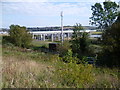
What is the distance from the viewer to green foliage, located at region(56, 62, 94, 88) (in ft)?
12.9

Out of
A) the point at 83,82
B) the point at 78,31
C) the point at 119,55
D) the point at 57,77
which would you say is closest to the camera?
the point at 83,82

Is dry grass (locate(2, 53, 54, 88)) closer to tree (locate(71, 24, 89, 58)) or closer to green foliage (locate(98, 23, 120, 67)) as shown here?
green foliage (locate(98, 23, 120, 67))

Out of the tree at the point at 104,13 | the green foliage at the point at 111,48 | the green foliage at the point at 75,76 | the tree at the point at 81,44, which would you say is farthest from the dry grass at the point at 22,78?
the tree at the point at 104,13

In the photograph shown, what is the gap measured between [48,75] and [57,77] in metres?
0.33

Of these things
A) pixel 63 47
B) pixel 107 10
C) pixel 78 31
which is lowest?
pixel 63 47

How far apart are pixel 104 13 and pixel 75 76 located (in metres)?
39.6

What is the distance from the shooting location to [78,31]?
23.8 meters

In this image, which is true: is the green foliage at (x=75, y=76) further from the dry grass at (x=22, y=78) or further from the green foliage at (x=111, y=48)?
the green foliage at (x=111, y=48)

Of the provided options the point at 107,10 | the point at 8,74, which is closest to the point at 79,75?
the point at 8,74

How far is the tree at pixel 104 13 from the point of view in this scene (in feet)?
132

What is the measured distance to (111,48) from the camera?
1146 cm

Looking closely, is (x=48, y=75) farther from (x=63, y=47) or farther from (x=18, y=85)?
(x=63, y=47)

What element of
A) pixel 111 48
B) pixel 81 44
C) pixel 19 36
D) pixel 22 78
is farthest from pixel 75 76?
pixel 19 36

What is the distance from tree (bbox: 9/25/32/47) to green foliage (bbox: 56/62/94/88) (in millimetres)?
20552
